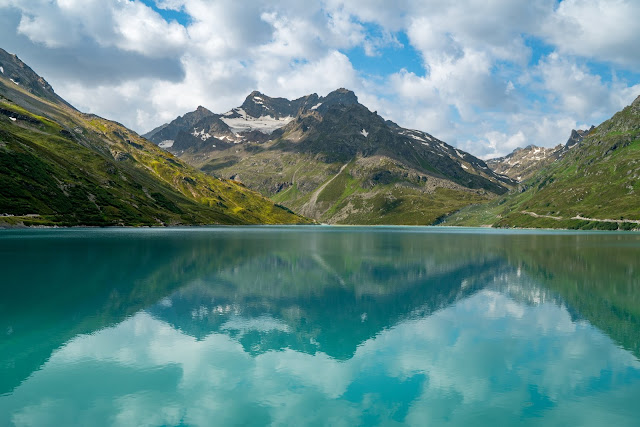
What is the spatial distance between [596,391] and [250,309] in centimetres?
2907

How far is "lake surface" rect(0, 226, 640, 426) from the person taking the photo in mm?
19422

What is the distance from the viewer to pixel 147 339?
30.1m

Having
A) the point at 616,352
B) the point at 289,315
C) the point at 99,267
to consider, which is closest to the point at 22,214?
the point at 99,267

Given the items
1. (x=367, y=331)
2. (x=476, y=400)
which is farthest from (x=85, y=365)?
(x=476, y=400)

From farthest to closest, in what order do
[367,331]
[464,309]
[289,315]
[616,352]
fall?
[464,309], [289,315], [367,331], [616,352]

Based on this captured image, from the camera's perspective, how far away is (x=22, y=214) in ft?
548

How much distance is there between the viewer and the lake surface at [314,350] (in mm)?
19422

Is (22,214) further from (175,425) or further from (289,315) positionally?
(175,425)

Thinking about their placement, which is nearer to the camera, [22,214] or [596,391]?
[596,391]

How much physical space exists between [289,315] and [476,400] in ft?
67.3

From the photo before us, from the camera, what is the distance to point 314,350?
93.7ft

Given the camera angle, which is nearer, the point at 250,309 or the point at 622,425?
the point at 622,425

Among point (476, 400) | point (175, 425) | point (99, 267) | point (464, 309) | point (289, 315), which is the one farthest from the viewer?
point (99, 267)

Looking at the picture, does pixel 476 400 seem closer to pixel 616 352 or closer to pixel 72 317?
pixel 616 352
